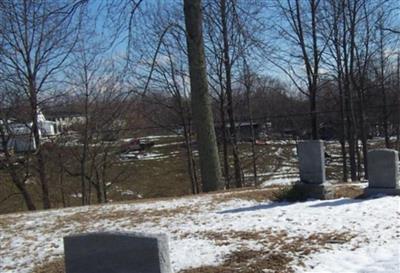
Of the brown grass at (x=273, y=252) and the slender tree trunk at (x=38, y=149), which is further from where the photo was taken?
the slender tree trunk at (x=38, y=149)

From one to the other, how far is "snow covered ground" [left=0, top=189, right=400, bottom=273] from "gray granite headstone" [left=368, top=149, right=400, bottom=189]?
0.54 m

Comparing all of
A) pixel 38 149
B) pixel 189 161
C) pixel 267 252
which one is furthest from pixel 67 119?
pixel 267 252

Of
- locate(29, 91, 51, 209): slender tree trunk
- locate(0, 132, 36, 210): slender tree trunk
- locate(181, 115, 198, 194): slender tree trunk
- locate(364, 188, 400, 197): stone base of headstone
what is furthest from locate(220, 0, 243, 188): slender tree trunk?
locate(364, 188, 400, 197): stone base of headstone

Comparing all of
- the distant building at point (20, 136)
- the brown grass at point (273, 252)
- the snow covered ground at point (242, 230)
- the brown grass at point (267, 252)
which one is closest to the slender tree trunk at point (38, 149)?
the distant building at point (20, 136)

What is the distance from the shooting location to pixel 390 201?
7.59m

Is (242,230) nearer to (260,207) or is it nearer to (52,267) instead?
(260,207)

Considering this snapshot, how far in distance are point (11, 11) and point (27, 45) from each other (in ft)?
13.2

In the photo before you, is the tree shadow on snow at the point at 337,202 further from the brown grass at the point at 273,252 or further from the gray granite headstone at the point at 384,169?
the brown grass at the point at 273,252

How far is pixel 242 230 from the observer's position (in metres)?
6.44

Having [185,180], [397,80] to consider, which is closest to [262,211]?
[185,180]

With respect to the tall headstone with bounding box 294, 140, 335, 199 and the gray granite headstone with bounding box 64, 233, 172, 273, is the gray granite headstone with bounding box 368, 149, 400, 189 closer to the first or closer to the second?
the tall headstone with bounding box 294, 140, 335, 199

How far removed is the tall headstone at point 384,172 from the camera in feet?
27.2

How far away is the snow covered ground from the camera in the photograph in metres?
5.29

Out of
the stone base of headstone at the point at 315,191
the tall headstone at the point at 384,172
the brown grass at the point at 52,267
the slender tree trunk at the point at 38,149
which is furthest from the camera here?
the slender tree trunk at the point at 38,149
